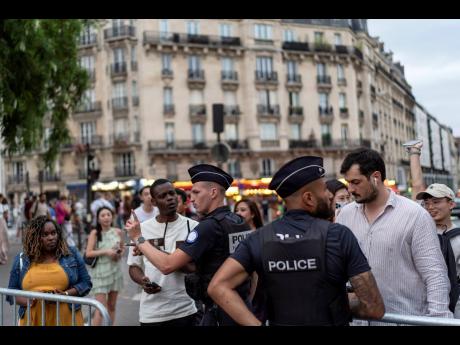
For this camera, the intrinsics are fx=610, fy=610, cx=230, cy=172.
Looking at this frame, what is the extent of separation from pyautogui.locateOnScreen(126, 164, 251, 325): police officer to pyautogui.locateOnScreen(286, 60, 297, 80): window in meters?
53.7

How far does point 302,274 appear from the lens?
2.66 m

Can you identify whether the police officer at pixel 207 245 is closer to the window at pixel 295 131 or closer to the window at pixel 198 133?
the window at pixel 198 133

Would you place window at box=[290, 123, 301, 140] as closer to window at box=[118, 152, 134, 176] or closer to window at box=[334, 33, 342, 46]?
window at box=[334, 33, 342, 46]

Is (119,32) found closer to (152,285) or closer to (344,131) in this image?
(344,131)

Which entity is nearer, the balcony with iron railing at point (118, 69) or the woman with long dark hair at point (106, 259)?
the woman with long dark hair at point (106, 259)

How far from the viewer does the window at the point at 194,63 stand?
52750 millimetres

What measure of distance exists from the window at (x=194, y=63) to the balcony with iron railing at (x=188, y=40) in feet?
3.47

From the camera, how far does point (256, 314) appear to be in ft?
9.32

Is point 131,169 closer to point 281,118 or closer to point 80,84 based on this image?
point 281,118

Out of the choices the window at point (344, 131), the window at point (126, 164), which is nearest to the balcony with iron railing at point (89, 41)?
the window at point (126, 164)
